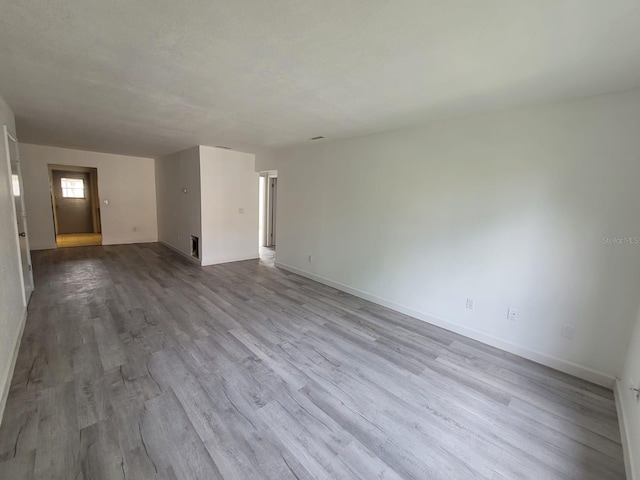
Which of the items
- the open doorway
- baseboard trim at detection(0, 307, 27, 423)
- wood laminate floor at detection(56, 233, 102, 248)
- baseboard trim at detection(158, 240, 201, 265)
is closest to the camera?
baseboard trim at detection(0, 307, 27, 423)

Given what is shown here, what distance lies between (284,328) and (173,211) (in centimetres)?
513

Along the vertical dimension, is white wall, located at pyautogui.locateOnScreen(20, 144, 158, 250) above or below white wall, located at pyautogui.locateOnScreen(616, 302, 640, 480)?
above

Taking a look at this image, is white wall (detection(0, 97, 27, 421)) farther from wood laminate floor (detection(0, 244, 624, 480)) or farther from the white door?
the white door

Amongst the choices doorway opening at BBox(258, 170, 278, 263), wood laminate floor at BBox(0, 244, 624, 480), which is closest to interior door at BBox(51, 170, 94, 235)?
doorway opening at BBox(258, 170, 278, 263)

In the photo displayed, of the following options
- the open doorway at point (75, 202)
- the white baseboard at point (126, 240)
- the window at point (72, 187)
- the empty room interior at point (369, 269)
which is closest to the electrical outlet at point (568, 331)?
the empty room interior at point (369, 269)

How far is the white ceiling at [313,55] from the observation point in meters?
1.34

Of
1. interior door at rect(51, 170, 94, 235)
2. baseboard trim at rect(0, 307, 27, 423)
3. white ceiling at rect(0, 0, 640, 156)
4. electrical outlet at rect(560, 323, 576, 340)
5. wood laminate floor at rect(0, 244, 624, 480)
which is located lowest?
wood laminate floor at rect(0, 244, 624, 480)

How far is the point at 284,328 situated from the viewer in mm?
3123

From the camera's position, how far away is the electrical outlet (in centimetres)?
245

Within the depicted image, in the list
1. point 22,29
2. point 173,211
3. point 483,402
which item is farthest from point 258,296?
A: point 173,211

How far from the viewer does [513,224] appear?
270cm

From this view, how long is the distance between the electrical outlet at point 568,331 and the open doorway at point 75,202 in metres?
10.5

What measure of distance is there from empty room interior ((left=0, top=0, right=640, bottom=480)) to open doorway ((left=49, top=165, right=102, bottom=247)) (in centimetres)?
528

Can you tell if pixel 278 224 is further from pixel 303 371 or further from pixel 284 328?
pixel 303 371
